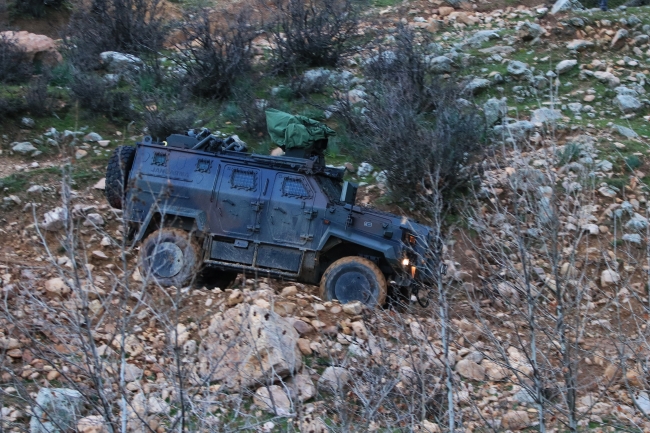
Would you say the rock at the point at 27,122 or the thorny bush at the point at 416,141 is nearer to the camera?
the thorny bush at the point at 416,141

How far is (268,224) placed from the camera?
32.5 feet

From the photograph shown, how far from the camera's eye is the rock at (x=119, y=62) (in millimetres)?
17203

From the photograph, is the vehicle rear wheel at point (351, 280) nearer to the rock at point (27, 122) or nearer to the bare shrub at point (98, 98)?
the bare shrub at point (98, 98)

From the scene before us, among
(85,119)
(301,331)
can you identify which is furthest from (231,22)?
(301,331)

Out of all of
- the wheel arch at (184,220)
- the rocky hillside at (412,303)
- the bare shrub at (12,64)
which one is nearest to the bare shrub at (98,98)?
the rocky hillside at (412,303)

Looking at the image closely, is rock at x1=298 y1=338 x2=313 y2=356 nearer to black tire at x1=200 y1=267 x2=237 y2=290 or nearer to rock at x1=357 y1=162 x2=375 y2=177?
black tire at x1=200 y1=267 x2=237 y2=290

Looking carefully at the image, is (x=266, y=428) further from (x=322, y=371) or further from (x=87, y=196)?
(x=87, y=196)

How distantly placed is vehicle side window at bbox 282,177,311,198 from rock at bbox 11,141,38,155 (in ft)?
19.1

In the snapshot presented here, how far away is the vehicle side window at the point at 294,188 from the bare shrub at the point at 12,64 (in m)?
8.98

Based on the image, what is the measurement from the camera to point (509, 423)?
7.35 m

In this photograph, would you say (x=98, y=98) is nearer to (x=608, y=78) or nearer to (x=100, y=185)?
(x=100, y=185)

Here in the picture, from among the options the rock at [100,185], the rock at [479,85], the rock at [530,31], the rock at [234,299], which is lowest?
the rock at [234,299]

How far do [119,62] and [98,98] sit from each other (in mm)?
2794

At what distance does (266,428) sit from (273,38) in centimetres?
1412
